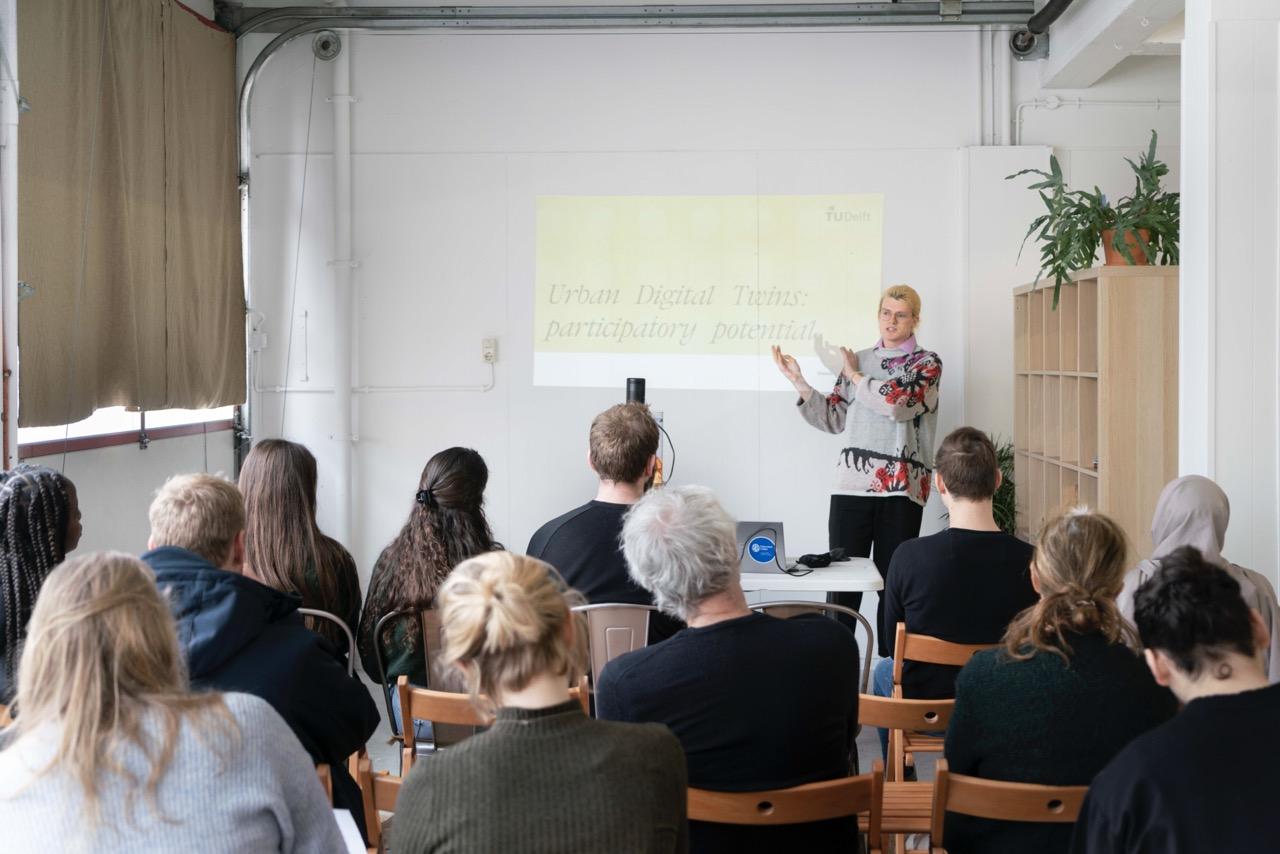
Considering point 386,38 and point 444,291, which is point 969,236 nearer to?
point 444,291

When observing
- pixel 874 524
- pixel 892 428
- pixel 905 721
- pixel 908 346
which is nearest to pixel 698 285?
pixel 908 346

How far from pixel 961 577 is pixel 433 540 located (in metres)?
1.31

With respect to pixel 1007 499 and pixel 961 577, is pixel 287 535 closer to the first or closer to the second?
pixel 961 577

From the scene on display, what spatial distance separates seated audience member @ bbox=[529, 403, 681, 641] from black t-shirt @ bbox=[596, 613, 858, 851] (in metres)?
0.84


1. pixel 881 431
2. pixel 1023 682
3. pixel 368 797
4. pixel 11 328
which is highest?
pixel 11 328

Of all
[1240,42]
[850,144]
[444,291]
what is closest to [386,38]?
[444,291]

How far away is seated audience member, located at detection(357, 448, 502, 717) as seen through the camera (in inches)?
113

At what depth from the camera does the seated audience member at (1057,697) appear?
6.33ft

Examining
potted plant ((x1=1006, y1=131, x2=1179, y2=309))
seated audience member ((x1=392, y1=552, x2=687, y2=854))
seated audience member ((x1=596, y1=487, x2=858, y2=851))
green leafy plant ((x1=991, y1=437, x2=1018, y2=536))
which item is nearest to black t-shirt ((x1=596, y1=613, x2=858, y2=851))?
seated audience member ((x1=596, y1=487, x2=858, y2=851))

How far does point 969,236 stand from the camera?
5.64 m

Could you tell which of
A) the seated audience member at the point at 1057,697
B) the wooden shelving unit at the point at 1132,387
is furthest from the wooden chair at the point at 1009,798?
the wooden shelving unit at the point at 1132,387

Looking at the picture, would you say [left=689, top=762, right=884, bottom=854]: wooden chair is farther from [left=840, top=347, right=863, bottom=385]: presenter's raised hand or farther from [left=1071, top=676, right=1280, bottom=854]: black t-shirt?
[left=840, top=347, right=863, bottom=385]: presenter's raised hand

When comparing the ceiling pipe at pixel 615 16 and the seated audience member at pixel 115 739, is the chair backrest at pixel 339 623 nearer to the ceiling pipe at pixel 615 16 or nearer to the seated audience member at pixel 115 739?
the seated audience member at pixel 115 739

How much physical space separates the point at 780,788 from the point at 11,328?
2.95 metres
